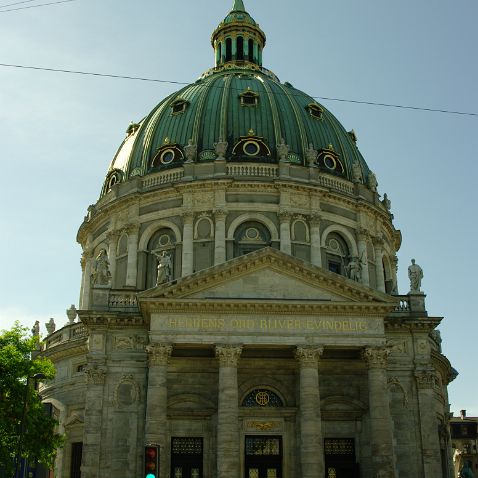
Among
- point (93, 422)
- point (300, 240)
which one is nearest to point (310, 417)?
point (93, 422)

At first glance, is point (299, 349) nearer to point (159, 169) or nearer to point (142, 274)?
point (142, 274)

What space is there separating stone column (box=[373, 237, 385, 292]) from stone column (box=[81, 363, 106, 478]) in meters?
20.2

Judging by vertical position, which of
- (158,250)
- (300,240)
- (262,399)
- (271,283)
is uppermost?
(300,240)

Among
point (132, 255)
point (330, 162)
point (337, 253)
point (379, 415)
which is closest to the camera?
point (379, 415)

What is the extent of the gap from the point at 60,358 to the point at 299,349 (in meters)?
17.0

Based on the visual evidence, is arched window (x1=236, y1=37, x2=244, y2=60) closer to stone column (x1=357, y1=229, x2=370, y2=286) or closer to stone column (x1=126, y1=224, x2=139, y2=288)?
stone column (x1=357, y1=229, x2=370, y2=286)

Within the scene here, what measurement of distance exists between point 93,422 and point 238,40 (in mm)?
38670

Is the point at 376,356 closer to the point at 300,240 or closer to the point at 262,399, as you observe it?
the point at 262,399

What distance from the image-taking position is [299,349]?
34.1 meters

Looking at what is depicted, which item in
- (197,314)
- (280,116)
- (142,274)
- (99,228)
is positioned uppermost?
(280,116)

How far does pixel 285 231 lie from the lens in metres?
45.1

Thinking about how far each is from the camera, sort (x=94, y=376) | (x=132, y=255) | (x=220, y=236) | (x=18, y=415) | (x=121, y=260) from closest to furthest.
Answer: (x=18, y=415), (x=94, y=376), (x=220, y=236), (x=132, y=255), (x=121, y=260)

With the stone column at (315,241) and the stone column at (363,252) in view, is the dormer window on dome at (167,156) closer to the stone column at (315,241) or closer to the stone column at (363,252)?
the stone column at (315,241)

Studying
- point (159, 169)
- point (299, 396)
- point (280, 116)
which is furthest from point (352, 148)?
point (299, 396)
